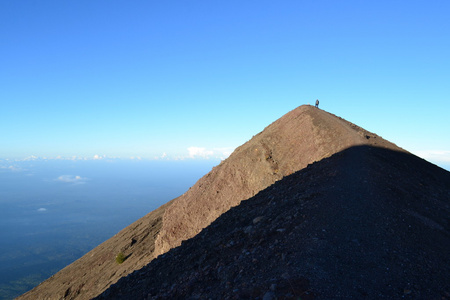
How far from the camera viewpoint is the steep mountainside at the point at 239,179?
24219mm

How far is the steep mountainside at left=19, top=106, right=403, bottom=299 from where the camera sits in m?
24.2

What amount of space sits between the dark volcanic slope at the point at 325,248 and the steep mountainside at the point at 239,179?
307 inches

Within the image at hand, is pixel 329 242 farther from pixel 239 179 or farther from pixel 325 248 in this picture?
pixel 239 179

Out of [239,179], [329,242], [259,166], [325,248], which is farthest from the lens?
[239,179]

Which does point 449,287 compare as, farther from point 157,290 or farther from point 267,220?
point 157,290

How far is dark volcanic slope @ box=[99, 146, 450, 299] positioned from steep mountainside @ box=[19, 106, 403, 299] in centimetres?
779

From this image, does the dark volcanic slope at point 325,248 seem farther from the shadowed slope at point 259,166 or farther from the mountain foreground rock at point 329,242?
the shadowed slope at point 259,166

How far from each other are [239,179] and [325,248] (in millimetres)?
18965

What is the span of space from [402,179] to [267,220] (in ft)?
33.1

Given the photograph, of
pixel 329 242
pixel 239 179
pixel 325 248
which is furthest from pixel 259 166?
pixel 325 248

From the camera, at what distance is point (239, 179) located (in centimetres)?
2670

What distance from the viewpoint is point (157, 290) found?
1062cm

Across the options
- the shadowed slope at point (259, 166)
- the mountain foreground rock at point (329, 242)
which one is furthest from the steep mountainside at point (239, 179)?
the mountain foreground rock at point (329, 242)

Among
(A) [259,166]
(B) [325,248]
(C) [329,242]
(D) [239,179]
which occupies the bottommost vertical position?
(B) [325,248]
